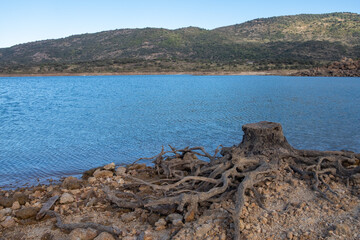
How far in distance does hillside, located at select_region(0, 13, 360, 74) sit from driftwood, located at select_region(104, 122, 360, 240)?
52.6 meters

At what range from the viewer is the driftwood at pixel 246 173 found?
3520mm

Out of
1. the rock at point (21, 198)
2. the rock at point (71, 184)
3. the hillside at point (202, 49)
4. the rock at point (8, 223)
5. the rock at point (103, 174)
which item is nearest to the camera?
the rock at point (8, 223)

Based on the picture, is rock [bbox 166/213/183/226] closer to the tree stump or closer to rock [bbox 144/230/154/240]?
rock [bbox 144/230/154/240]

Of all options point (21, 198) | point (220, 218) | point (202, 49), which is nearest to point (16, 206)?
point (21, 198)

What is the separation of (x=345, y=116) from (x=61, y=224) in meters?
13.3

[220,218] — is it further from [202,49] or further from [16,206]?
[202,49]

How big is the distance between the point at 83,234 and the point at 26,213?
44.5 inches

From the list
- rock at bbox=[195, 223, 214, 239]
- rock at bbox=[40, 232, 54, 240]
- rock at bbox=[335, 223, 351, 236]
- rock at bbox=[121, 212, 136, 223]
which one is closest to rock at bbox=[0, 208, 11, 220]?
rock at bbox=[40, 232, 54, 240]

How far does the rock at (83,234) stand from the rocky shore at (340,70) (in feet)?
153

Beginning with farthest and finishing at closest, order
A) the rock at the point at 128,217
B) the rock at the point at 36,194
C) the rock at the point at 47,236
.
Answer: the rock at the point at 36,194 → the rock at the point at 128,217 → the rock at the point at 47,236

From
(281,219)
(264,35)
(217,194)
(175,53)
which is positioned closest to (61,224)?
(217,194)

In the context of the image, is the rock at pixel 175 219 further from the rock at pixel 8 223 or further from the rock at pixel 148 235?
the rock at pixel 8 223

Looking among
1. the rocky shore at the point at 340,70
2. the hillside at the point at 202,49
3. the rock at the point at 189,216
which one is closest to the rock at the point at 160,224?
the rock at the point at 189,216

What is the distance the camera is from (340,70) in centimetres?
4434
